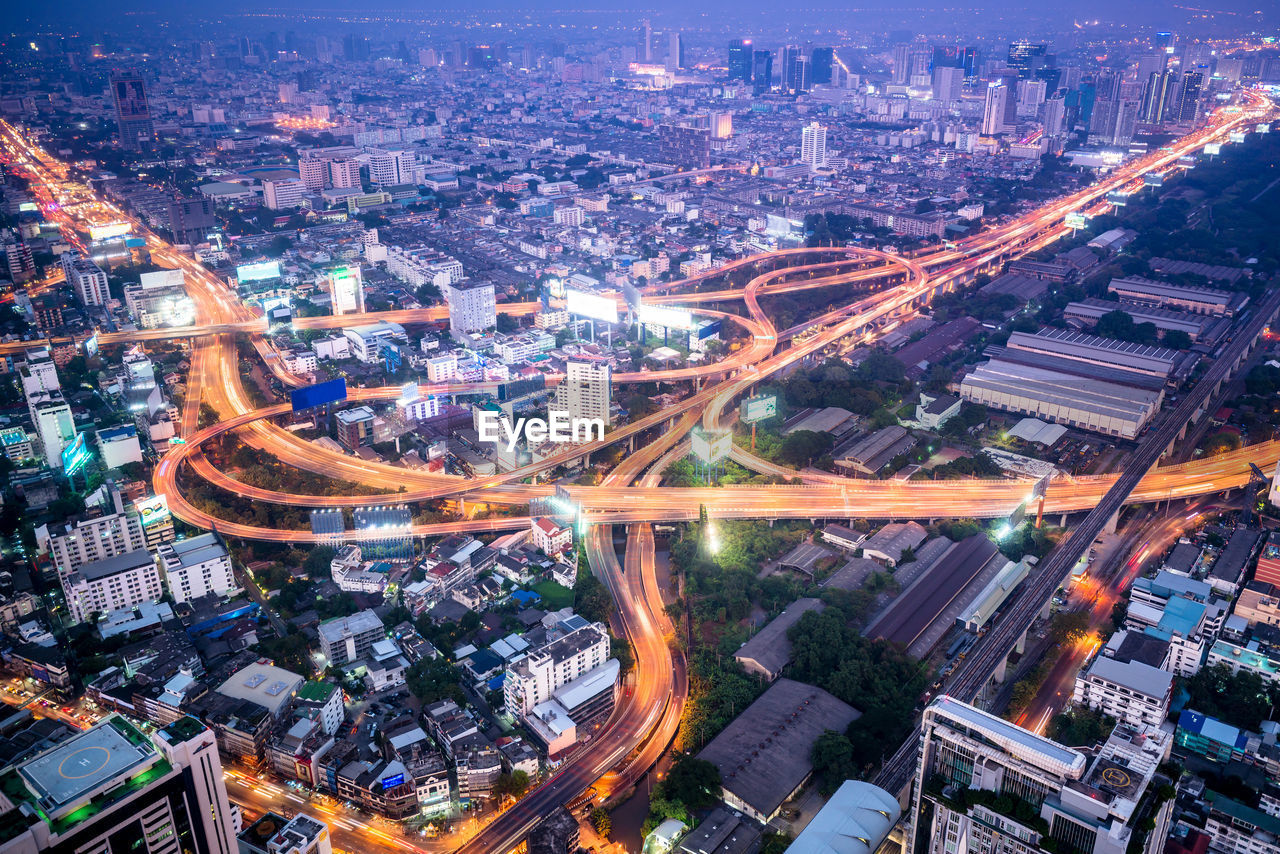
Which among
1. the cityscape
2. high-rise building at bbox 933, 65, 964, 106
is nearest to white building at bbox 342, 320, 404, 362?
the cityscape

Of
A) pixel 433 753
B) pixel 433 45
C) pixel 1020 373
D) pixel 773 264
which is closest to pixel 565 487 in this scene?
pixel 433 753

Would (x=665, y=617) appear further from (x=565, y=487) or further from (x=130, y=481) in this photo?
(x=130, y=481)

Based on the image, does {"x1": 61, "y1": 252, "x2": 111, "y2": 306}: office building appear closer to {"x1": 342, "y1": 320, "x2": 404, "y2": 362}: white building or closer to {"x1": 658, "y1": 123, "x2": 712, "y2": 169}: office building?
{"x1": 342, "y1": 320, "x2": 404, "y2": 362}: white building

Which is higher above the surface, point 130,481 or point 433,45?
point 433,45

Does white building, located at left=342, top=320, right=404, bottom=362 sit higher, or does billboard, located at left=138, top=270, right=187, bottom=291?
billboard, located at left=138, top=270, right=187, bottom=291

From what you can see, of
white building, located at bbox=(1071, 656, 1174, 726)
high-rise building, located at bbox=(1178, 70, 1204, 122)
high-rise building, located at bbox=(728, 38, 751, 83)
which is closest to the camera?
white building, located at bbox=(1071, 656, 1174, 726)

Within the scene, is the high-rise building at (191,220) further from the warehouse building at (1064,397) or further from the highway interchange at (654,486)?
the warehouse building at (1064,397)

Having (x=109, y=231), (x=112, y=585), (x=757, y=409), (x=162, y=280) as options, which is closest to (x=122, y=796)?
(x=112, y=585)
